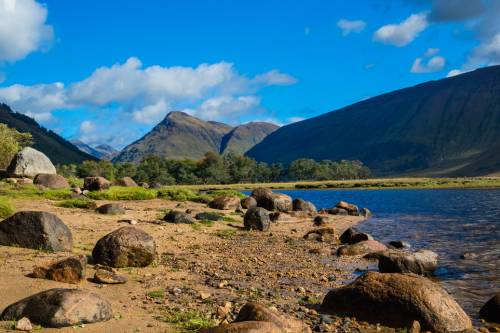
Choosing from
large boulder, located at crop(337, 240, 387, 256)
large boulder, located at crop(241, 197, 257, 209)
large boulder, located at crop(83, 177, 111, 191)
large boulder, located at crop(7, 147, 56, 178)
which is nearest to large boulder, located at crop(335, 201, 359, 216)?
large boulder, located at crop(241, 197, 257, 209)

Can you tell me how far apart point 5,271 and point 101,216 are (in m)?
16.2

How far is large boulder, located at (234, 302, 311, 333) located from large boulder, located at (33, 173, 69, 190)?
45.7 meters

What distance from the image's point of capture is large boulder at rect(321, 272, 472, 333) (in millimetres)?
12375

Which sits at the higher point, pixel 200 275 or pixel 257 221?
pixel 257 221

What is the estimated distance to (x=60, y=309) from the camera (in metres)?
10.7

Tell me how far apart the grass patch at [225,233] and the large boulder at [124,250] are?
11.1m

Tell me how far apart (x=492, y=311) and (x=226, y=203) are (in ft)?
108

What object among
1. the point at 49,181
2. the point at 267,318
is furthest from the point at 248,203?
the point at 267,318

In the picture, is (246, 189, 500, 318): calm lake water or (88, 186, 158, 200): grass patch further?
(88, 186, 158, 200): grass patch

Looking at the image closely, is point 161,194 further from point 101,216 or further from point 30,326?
point 30,326

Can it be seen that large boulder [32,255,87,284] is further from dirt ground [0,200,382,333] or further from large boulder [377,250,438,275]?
large boulder [377,250,438,275]

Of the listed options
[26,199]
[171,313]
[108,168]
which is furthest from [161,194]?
[108,168]

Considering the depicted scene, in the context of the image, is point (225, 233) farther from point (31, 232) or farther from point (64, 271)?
point (64, 271)

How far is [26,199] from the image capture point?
3831 centimetres
